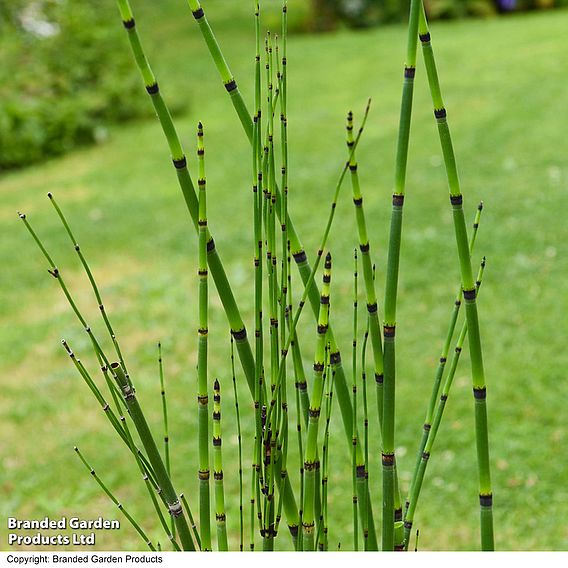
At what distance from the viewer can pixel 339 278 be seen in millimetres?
3852

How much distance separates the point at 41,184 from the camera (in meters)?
5.66

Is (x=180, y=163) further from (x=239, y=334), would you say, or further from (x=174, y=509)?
(x=174, y=509)

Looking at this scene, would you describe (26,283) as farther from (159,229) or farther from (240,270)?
(240,270)

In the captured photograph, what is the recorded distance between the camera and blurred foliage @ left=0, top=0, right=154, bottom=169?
620cm

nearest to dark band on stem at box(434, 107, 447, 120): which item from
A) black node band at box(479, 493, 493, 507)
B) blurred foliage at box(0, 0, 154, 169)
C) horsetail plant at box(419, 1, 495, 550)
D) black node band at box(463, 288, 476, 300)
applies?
horsetail plant at box(419, 1, 495, 550)

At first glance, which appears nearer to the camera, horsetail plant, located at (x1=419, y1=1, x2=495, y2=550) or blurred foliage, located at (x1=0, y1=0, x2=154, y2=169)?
horsetail plant, located at (x1=419, y1=1, x2=495, y2=550)

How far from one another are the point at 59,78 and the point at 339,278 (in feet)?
13.7

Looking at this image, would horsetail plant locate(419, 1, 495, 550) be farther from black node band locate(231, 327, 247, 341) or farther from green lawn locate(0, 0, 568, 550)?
green lawn locate(0, 0, 568, 550)

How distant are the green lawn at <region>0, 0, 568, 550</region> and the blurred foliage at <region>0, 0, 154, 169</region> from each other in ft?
0.82

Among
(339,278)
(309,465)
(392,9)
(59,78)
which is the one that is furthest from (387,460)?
(392,9)

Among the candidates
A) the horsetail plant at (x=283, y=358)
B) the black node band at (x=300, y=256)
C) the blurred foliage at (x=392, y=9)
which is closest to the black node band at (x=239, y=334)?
the horsetail plant at (x=283, y=358)

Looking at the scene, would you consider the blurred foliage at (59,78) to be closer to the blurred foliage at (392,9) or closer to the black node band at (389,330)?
the blurred foliage at (392,9)

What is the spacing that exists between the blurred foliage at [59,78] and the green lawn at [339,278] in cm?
25
